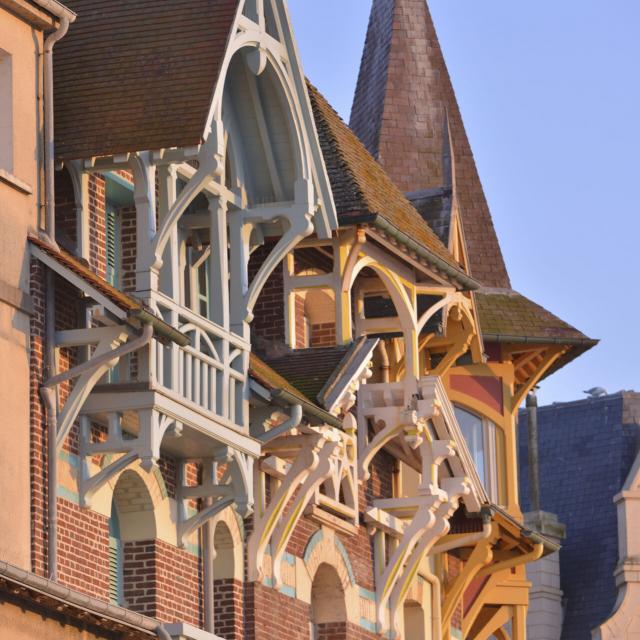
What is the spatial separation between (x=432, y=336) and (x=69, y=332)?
35.4 ft

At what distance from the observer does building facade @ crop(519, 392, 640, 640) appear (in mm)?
48938

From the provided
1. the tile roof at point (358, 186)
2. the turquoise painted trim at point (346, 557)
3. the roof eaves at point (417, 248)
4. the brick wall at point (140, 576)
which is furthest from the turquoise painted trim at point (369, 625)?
the brick wall at point (140, 576)

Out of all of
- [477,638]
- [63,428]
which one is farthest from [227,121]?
[477,638]

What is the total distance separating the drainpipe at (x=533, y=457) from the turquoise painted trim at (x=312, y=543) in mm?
18857

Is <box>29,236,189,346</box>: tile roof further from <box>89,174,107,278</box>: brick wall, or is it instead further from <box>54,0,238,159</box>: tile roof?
<box>89,174,107,278</box>: brick wall

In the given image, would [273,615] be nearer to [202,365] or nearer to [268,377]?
[268,377]

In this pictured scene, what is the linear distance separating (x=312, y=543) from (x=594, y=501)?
22.2 m

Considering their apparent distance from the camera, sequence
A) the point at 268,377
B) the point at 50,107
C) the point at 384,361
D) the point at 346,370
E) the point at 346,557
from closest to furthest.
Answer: the point at 50,107
the point at 268,377
the point at 346,370
the point at 346,557
the point at 384,361

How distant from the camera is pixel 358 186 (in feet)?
101

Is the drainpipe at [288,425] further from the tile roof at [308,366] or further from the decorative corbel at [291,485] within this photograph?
the tile roof at [308,366]

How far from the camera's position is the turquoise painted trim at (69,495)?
23.7 metres

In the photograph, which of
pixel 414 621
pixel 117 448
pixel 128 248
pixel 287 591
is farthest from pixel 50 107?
pixel 414 621

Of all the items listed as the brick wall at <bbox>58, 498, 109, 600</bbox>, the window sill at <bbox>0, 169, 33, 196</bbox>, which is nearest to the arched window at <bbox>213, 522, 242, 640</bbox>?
the brick wall at <bbox>58, 498, 109, 600</bbox>

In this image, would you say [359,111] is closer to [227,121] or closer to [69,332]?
[227,121]
